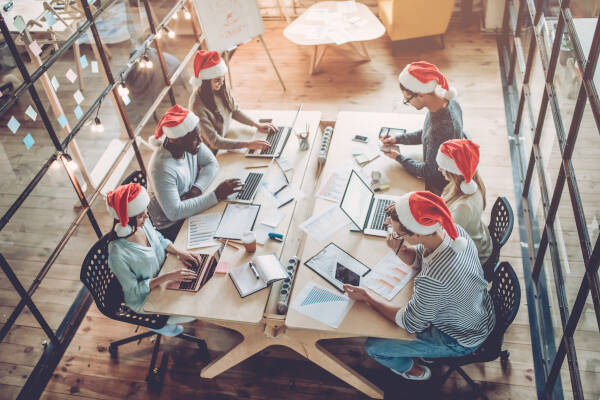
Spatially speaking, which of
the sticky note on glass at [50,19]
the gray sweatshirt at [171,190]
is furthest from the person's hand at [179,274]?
the sticky note on glass at [50,19]

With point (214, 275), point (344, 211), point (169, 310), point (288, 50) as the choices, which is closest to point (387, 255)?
point (344, 211)

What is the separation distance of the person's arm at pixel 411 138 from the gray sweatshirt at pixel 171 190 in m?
1.38

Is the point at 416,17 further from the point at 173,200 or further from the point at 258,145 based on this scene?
the point at 173,200

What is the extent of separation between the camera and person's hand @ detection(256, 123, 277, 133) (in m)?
3.99

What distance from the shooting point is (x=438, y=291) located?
245cm

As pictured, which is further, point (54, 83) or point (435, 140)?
point (54, 83)

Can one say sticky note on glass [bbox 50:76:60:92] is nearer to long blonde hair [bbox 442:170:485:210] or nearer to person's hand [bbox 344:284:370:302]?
person's hand [bbox 344:284:370:302]

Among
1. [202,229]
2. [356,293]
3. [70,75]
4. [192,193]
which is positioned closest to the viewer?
[356,293]

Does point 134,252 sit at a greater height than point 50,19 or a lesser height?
lesser

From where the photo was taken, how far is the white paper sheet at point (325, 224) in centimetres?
312

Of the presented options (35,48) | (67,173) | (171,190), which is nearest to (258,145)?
(171,190)

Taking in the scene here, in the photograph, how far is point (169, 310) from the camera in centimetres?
280

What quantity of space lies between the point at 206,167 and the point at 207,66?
75 centimetres

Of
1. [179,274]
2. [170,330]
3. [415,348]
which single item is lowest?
[170,330]
